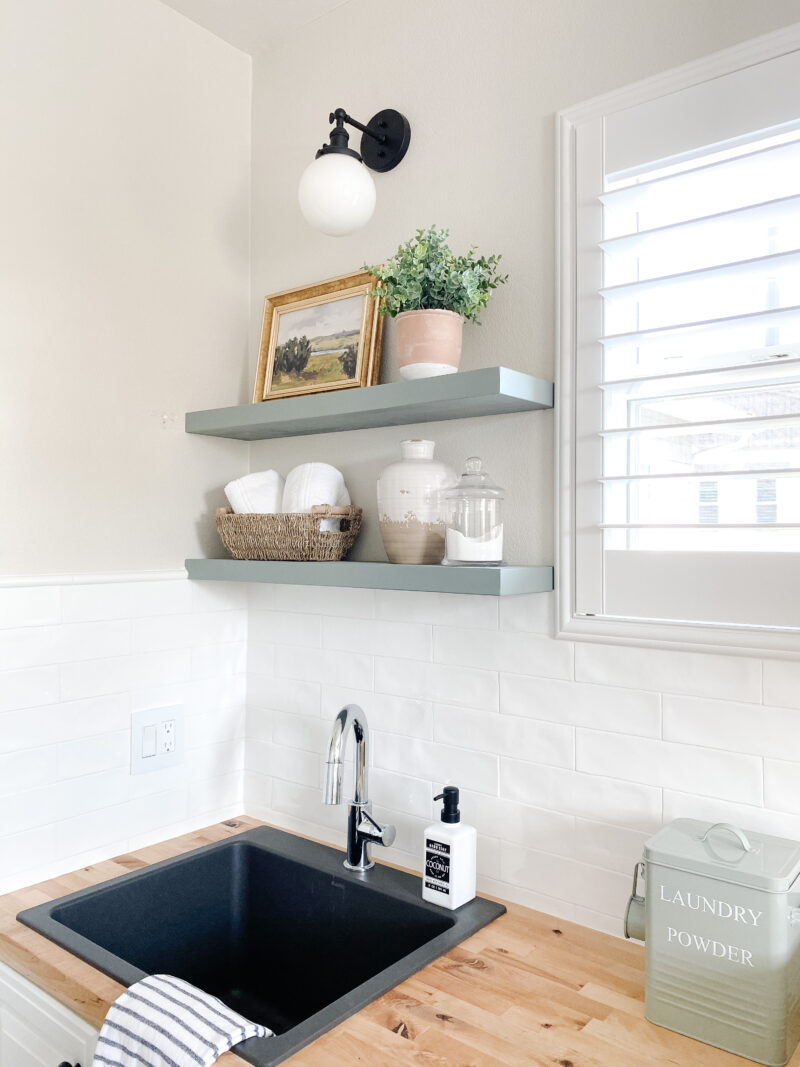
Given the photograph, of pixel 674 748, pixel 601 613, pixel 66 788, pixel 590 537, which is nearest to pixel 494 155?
pixel 590 537

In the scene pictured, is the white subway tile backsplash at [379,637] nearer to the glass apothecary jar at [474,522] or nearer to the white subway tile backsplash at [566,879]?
the glass apothecary jar at [474,522]

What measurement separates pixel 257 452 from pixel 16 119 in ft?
2.64

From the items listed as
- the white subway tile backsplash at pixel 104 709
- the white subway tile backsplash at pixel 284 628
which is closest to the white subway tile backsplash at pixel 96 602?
the white subway tile backsplash at pixel 104 709

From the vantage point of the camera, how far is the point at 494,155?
59.9 inches

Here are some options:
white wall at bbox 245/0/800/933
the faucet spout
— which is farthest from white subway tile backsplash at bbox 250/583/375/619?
the faucet spout

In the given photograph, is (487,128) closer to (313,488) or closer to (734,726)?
(313,488)

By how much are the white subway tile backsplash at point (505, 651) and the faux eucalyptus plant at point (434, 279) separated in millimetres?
578

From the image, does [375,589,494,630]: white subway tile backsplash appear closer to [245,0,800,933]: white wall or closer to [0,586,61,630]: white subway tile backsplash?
[245,0,800,933]: white wall

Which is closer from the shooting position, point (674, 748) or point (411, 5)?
point (674, 748)

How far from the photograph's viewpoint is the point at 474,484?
4.60 feet

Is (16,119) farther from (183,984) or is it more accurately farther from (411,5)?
(183,984)

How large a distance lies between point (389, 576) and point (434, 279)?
0.52 meters

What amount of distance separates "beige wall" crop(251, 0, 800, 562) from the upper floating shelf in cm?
6

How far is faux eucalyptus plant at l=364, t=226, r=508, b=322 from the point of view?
1.41m
